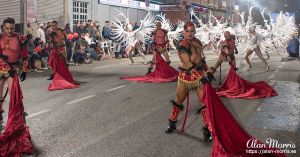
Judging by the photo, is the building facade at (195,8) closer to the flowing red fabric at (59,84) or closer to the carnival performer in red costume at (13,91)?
the flowing red fabric at (59,84)

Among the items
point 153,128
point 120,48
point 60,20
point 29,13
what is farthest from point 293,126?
point 60,20

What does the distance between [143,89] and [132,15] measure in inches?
951

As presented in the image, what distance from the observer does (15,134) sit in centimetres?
620

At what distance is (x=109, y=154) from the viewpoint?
6039mm

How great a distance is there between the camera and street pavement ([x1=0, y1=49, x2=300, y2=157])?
251 inches

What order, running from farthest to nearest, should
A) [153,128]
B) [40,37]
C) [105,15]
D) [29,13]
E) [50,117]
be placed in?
1. [105,15]
2. [29,13]
3. [40,37]
4. [50,117]
5. [153,128]

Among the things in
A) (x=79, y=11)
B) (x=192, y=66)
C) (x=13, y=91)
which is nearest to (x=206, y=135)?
(x=192, y=66)

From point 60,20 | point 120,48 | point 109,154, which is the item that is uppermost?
point 60,20

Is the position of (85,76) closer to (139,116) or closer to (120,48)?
(139,116)

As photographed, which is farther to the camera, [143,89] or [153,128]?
[143,89]

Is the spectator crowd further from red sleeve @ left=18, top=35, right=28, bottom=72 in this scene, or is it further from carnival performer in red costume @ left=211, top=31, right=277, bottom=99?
red sleeve @ left=18, top=35, right=28, bottom=72

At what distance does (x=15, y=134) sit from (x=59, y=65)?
686 cm

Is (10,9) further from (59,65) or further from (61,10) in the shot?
(59,65)

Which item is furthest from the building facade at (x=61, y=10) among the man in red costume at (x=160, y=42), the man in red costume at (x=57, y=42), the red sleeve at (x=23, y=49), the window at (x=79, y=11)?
the red sleeve at (x=23, y=49)
